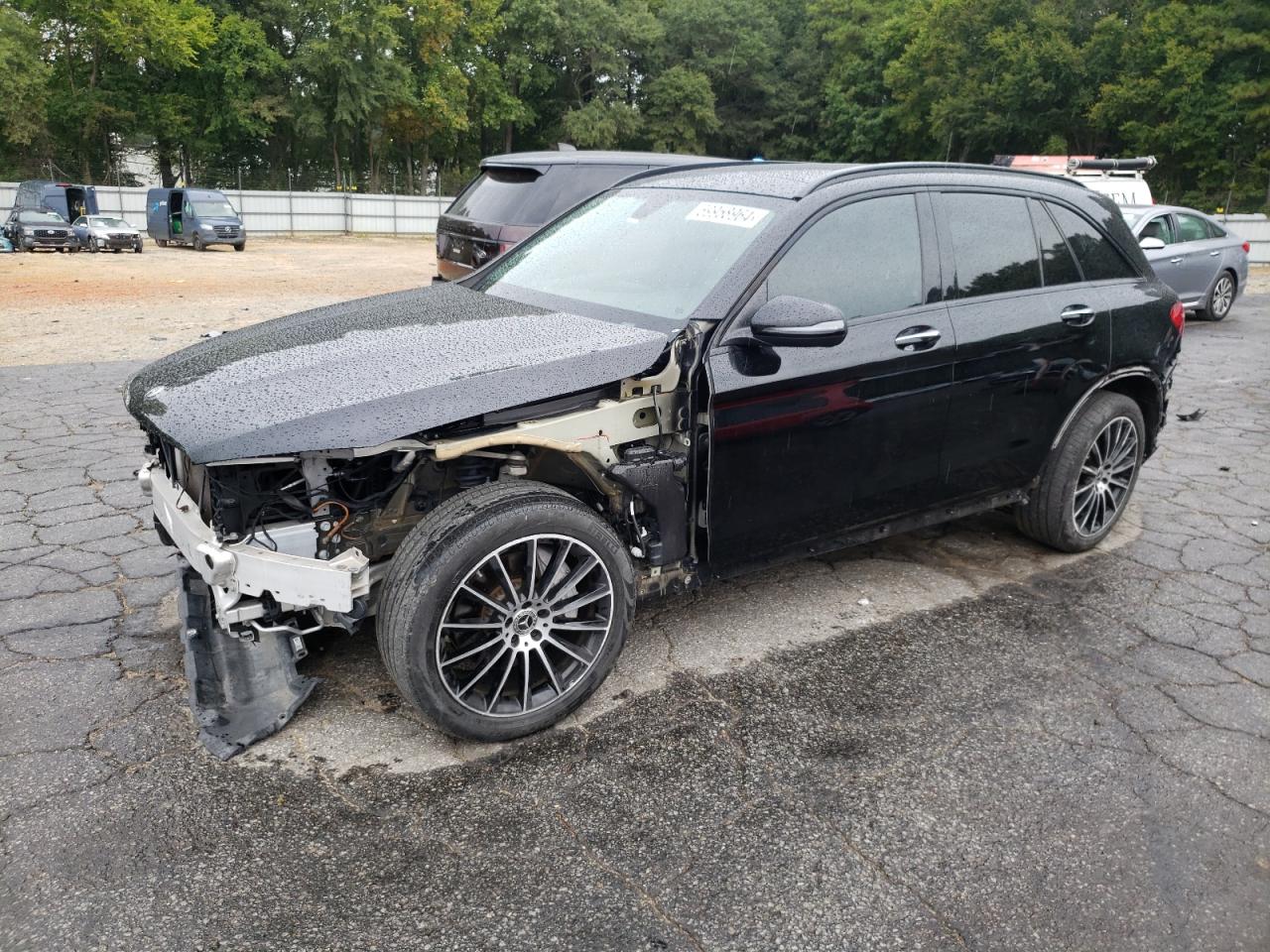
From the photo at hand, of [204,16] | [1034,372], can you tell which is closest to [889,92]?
[204,16]

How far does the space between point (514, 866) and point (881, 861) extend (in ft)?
3.20

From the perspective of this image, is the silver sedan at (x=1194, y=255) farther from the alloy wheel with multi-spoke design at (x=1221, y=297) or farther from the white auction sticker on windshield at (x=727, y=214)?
the white auction sticker on windshield at (x=727, y=214)

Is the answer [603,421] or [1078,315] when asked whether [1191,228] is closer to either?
[1078,315]

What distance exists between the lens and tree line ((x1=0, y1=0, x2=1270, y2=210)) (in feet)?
127

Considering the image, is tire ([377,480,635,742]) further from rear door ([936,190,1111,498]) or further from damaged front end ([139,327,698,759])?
rear door ([936,190,1111,498])

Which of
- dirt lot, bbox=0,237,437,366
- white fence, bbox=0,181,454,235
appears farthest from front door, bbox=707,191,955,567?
white fence, bbox=0,181,454,235

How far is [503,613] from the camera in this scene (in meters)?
3.00

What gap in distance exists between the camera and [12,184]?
1220 inches

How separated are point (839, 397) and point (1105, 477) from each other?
1.97 m

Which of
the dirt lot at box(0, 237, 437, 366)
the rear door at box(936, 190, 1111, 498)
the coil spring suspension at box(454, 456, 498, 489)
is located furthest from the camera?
the dirt lot at box(0, 237, 437, 366)

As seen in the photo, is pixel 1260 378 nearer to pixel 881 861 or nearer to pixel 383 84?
pixel 881 861

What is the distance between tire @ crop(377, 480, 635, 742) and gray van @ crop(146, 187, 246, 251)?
1034 inches

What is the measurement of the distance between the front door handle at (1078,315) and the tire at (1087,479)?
16.5 inches

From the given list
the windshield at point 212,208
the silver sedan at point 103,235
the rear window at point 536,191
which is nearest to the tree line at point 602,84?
the windshield at point 212,208
